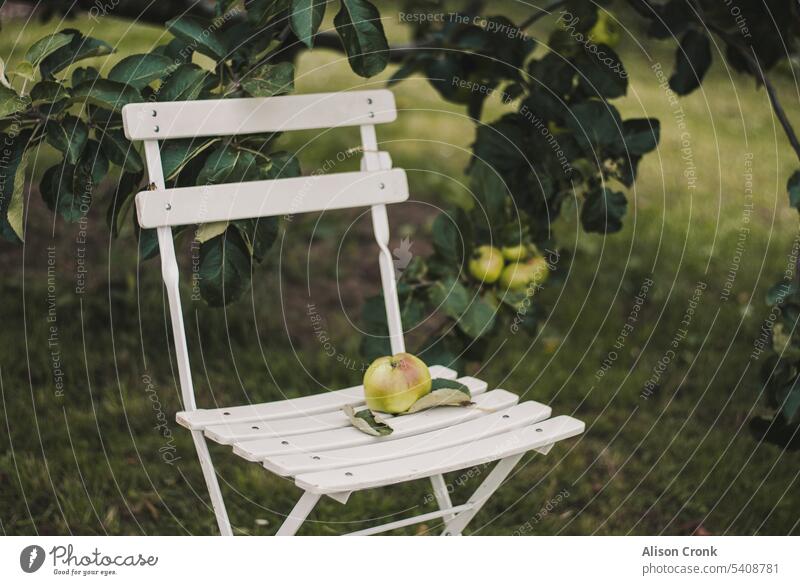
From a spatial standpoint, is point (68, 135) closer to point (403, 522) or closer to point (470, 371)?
point (403, 522)

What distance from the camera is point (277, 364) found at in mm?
3854

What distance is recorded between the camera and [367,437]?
217cm

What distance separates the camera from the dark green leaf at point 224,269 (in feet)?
7.67

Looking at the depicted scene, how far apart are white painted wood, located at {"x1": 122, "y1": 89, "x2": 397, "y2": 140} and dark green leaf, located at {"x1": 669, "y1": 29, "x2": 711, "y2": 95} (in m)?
0.90

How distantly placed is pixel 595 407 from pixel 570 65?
129 centimetres

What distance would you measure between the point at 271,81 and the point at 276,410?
0.73 meters

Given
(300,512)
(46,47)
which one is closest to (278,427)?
(300,512)

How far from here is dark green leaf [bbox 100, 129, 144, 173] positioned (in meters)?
2.29
